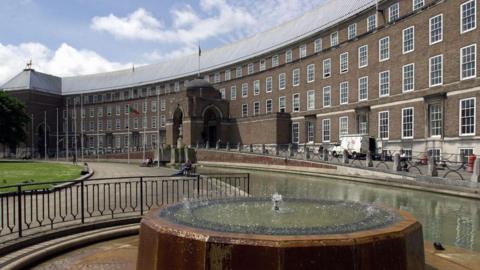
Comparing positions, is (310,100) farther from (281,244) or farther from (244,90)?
(281,244)

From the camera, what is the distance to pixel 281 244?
4629mm

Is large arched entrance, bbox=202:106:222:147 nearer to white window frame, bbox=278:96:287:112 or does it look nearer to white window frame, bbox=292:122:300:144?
white window frame, bbox=278:96:287:112

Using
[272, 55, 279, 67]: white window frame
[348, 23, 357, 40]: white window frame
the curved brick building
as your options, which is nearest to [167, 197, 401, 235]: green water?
the curved brick building

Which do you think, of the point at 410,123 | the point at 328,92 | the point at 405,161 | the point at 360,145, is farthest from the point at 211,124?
the point at 405,161

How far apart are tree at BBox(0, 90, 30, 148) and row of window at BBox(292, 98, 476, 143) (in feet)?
137

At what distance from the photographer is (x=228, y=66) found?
76062 mm

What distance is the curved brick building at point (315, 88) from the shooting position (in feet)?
107

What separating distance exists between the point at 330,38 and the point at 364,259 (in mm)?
50571

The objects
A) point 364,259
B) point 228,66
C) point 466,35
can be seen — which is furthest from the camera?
point 228,66

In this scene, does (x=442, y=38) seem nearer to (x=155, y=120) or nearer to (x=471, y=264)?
(x=471, y=264)

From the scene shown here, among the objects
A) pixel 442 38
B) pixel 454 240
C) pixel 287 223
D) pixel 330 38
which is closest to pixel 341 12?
pixel 330 38

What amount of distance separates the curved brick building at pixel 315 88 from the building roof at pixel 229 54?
291mm

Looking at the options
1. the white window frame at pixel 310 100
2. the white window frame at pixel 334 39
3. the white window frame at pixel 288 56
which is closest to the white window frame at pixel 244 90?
the white window frame at pixel 288 56

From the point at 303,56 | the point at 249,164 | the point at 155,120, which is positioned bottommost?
the point at 249,164
